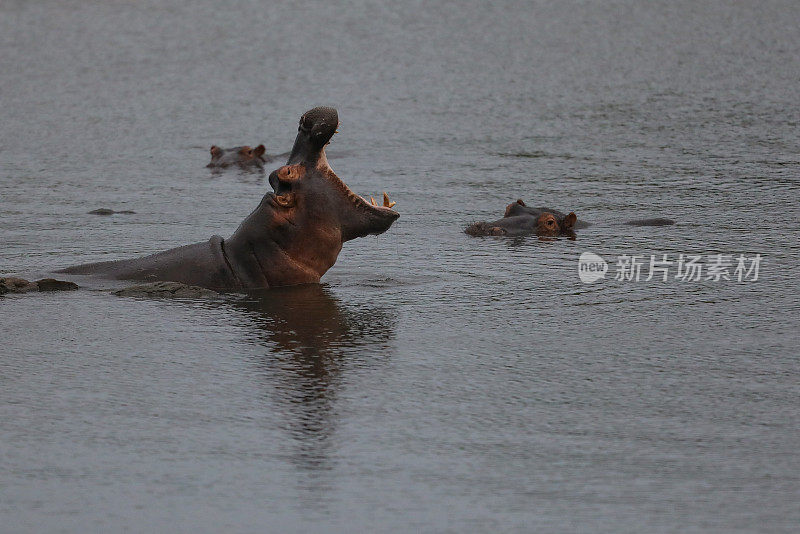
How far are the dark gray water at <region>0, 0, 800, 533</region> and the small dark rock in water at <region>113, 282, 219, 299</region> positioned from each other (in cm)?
14

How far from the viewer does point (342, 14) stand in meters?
23.1

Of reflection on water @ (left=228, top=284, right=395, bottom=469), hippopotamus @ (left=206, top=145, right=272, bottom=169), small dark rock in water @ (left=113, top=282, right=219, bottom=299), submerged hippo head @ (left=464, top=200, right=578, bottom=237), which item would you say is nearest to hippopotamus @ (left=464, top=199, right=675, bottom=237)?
submerged hippo head @ (left=464, top=200, right=578, bottom=237)

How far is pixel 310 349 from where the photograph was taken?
267 inches

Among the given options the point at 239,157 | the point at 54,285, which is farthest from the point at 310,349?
the point at 239,157

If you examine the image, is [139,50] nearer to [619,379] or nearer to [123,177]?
[123,177]

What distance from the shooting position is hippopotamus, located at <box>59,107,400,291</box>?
7707 mm

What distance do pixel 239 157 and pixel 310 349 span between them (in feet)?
23.3

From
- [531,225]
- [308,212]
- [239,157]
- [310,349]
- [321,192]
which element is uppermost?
[239,157]

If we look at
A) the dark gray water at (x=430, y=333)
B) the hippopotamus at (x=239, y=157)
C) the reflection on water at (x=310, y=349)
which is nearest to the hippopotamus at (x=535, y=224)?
the dark gray water at (x=430, y=333)

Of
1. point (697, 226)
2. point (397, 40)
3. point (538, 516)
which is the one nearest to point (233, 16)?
point (397, 40)

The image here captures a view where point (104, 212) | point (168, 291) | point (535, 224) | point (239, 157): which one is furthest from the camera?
point (239, 157)

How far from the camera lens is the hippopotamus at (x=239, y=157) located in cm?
1355

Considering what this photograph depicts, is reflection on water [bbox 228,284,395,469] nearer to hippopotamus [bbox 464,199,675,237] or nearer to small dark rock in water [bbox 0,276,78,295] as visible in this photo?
small dark rock in water [bbox 0,276,78,295]

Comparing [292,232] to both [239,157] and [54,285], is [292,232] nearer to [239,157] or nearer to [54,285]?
[54,285]
